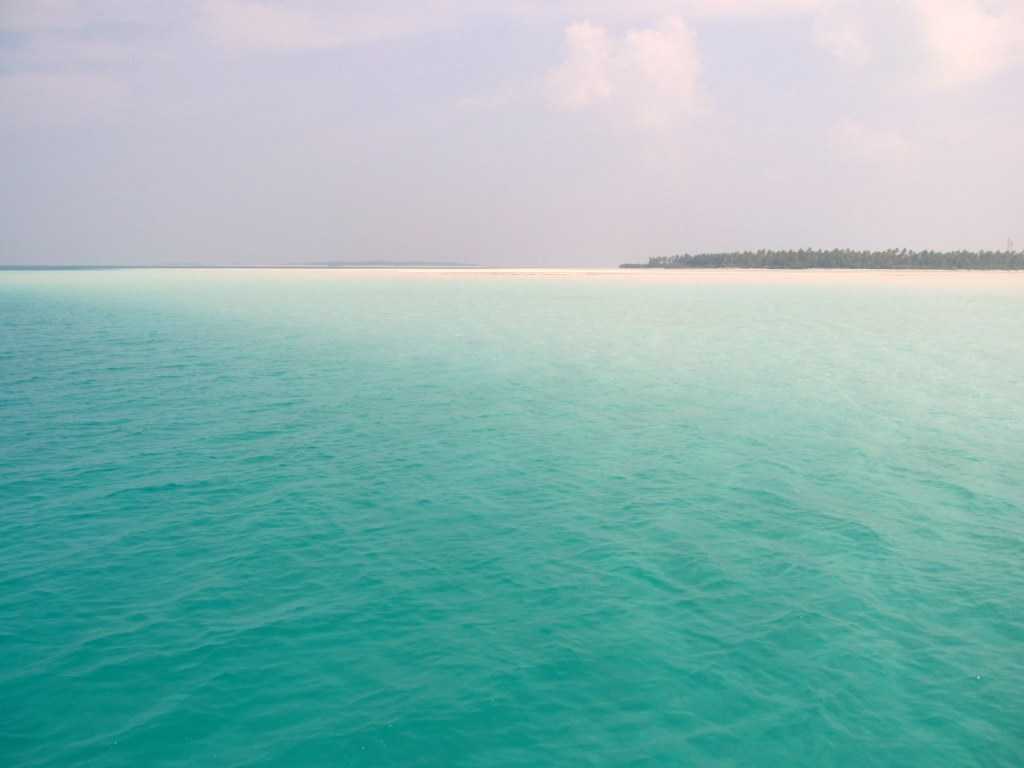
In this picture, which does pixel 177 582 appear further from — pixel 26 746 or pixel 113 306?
pixel 113 306

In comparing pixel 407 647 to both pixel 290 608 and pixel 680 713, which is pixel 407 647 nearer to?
pixel 290 608

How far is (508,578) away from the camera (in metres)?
13.4

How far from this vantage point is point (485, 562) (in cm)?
1413

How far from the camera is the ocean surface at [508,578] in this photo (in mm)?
9406

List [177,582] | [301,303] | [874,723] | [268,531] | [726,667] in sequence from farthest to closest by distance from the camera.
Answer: [301,303] → [268,531] → [177,582] → [726,667] → [874,723]

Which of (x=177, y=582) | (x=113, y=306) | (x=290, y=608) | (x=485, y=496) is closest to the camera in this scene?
(x=290, y=608)

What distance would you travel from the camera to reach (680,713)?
9.70 metres

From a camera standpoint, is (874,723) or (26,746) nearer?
(26,746)

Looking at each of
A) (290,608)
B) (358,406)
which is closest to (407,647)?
(290,608)

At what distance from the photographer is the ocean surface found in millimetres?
9406

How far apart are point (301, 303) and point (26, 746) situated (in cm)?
9868

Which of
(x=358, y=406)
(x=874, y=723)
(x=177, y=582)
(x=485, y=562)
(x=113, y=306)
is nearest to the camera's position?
(x=874, y=723)

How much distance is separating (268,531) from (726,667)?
985 cm

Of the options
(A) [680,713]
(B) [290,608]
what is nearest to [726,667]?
(A) [680,713]
